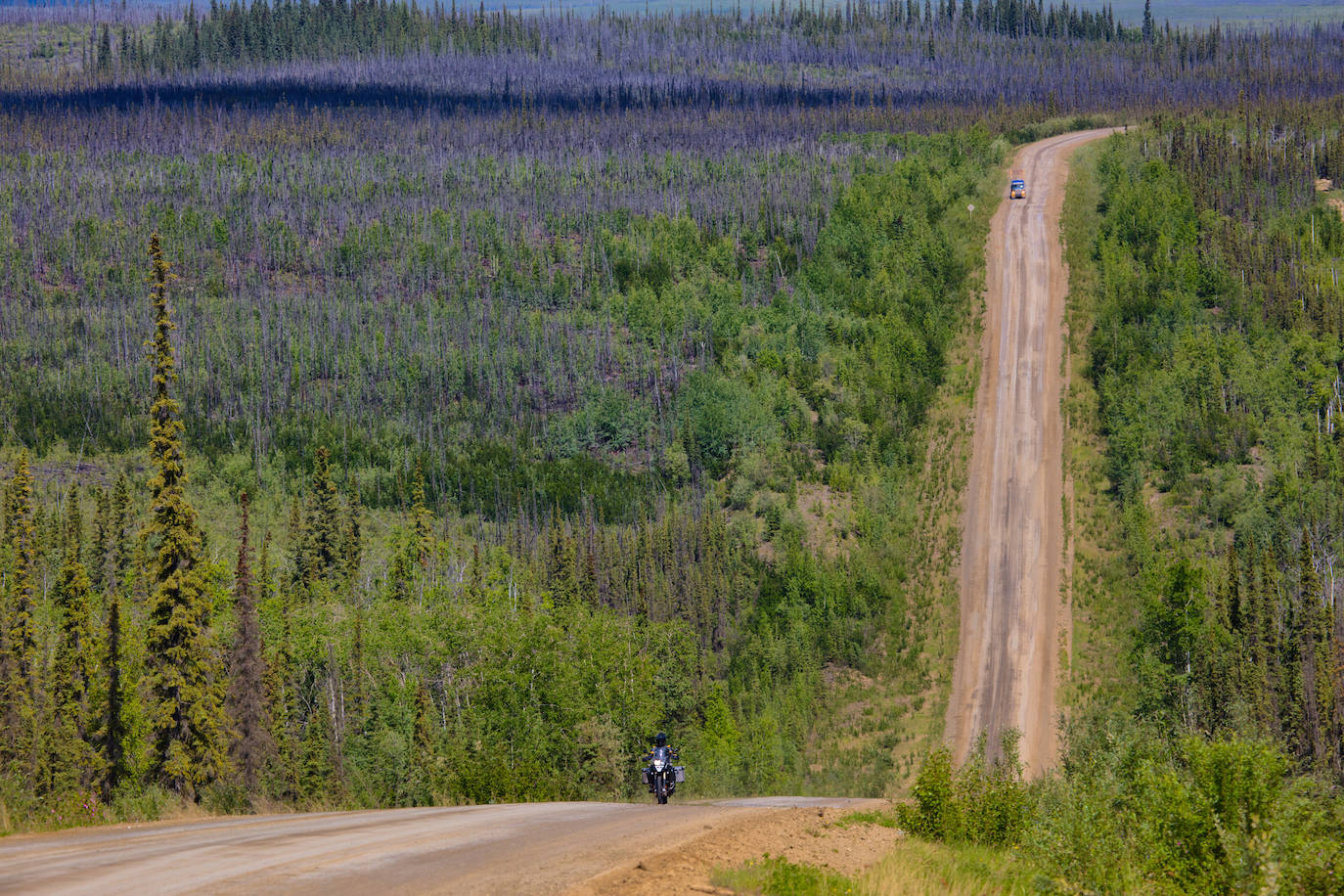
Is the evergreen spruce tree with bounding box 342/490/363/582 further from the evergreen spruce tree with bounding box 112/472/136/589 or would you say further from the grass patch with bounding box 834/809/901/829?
the grass patch with bounding box 834/809/901/829

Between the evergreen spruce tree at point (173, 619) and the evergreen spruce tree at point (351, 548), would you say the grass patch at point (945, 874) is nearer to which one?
the evergreen spruce tree at point (173, 619)

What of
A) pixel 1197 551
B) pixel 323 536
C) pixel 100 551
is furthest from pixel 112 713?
pixel 100 551

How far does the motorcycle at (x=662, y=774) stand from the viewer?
30938mm

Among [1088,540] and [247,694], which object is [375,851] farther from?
[1088,540]

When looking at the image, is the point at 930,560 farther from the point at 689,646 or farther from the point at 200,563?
the point at 200,563

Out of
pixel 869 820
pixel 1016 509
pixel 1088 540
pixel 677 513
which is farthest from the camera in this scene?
pixel 677 513

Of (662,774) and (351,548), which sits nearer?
(662,774)

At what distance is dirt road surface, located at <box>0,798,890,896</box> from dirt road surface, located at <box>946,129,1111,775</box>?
5093 centimetres

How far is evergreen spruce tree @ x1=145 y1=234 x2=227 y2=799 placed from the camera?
41.5 meters

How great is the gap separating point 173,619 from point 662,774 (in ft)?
63.5

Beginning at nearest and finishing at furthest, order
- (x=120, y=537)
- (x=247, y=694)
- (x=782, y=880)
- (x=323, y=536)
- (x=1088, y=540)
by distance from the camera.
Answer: (x=782, y=880)
(x=247, y=694)
(x=1088, y=540)
(x=323, y=536)
(x=120, y=537)

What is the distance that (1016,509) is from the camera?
94.4 metres

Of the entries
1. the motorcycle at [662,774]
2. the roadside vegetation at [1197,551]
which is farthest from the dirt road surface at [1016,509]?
the motorcycle at [662,774]

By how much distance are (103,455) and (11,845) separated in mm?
154187
